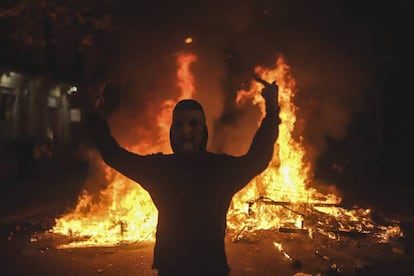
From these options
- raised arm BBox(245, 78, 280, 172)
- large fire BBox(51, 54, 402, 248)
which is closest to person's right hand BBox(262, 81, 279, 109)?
raised arm BBox(245, 78, 280, 172)

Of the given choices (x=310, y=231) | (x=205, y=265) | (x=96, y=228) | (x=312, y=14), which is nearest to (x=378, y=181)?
(x=312, y=14)

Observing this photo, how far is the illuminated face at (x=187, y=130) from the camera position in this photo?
2.61m

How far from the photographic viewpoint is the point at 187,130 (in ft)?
8.54

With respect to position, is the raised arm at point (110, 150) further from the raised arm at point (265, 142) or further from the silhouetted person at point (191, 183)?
the raised arm at point (265, 142)

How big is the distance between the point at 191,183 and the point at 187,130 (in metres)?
0.32

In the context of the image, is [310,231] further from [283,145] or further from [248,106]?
[248,106]

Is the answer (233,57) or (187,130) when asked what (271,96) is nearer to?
(187,130)

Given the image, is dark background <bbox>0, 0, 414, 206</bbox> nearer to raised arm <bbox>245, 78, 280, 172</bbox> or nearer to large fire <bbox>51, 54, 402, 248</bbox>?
large fire <bbox>51, 54, 402, 248</bbox>

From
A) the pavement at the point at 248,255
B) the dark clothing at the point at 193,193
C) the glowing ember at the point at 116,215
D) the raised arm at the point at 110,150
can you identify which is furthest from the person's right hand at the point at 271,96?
the glowing ember at the point at 116,215

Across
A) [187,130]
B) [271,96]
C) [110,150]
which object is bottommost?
[110,150]

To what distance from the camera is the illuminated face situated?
261 centimetres

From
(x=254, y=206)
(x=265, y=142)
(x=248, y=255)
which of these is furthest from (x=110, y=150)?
(x=254, y=206)

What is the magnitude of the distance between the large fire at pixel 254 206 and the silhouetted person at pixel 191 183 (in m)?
5.38

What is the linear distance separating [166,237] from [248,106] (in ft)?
36.8
